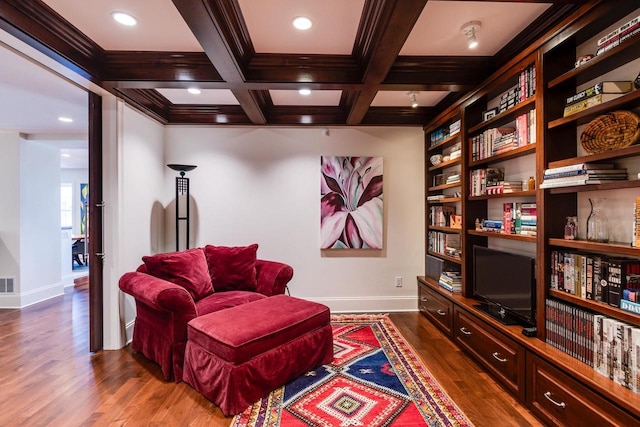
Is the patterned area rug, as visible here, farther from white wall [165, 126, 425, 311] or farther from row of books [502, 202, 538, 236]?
row of books [502, 202, 538, 236]

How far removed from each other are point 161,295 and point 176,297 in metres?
0.10

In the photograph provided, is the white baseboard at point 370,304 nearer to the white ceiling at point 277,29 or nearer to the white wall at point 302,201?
the white wall at point 302,201

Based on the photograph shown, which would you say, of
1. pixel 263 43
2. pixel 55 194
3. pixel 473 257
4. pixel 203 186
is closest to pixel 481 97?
pixel 473 257

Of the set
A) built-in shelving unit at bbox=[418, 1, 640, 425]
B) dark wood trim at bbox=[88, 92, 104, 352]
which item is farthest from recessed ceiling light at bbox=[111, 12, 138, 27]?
built-in shelving unit at bbox=[418, 1, 640, 425]

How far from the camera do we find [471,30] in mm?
1955

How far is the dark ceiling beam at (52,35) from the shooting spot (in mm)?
1667

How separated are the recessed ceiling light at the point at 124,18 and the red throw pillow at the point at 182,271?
176cm

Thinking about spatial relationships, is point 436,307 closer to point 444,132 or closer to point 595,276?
point 595,276

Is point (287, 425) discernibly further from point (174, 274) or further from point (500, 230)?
point (500, 230)

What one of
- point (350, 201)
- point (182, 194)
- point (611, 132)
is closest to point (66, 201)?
point (182, 194)

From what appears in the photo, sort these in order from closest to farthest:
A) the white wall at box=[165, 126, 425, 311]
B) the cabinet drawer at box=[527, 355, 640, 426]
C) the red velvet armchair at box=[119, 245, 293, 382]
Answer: the cabinet drawer at box=[527, 355, 640, 426], the red velvet armchair at box=[119, 245, 293, 382], the white wall at box=[165, 126, 425, 311]

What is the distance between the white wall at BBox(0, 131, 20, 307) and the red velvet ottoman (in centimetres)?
362

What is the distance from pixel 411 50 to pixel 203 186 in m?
2.74

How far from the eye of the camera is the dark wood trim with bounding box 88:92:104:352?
2.69 m
